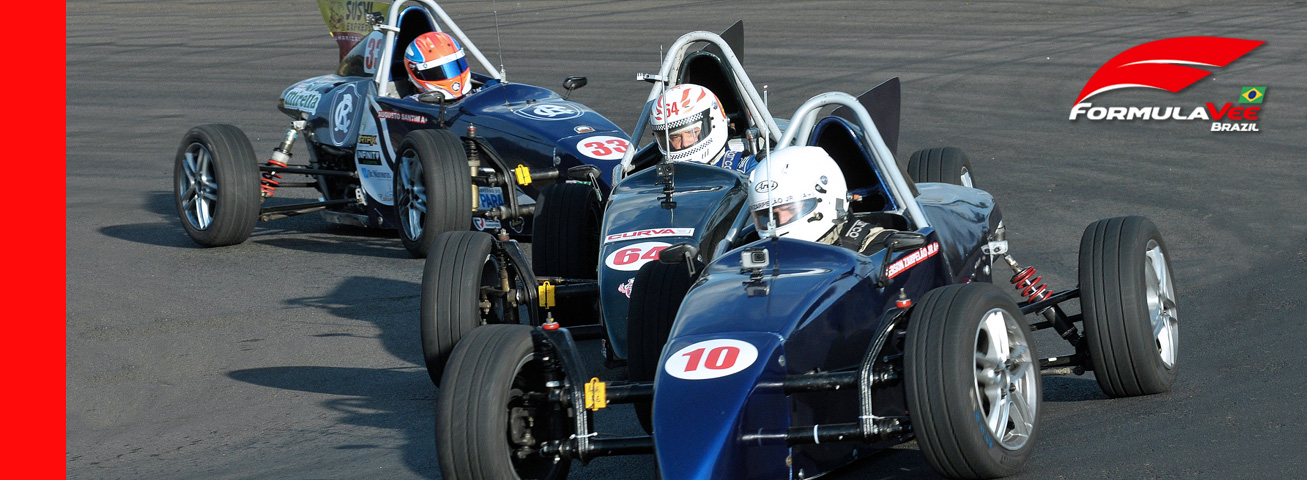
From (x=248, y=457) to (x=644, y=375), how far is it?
209cm

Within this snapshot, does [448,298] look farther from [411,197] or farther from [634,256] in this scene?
[411,197]

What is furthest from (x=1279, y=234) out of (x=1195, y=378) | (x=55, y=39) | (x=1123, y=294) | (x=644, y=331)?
(x=55, y=39)

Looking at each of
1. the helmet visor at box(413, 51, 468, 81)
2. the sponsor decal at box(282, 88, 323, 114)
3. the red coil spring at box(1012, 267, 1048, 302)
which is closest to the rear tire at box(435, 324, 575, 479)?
the red coil spring at box(1012, 267, 1048, 302)

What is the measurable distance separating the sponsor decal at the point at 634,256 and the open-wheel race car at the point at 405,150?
2451mm

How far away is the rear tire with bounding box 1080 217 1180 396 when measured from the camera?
21.6 feet

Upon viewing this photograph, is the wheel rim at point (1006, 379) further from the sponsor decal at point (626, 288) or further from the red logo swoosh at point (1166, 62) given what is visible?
the red logo swoosh at point (1166, 62)

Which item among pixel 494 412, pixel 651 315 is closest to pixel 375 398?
pixel 651 315

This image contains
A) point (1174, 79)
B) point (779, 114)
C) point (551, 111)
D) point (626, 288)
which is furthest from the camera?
point (1174, 79)

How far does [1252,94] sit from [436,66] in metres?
10.4

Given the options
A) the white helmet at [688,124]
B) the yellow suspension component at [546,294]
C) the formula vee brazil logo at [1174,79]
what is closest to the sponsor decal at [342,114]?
the white helmet at [688,124]

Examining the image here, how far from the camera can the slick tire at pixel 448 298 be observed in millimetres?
7672

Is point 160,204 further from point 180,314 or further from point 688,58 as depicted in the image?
point 688,58

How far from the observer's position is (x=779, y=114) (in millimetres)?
17734

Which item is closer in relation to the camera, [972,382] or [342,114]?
[972,382]
